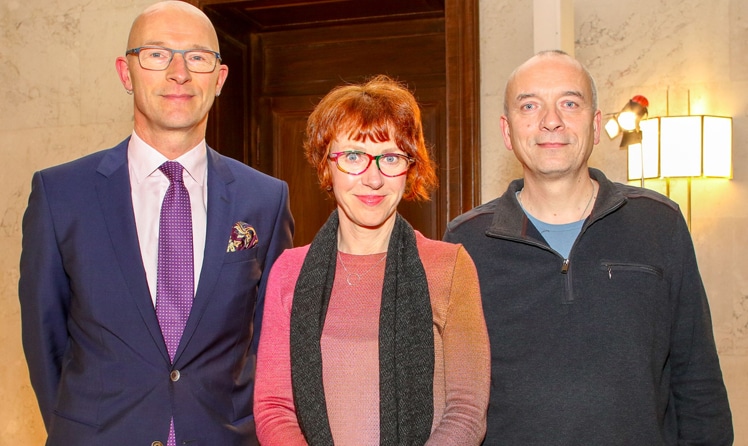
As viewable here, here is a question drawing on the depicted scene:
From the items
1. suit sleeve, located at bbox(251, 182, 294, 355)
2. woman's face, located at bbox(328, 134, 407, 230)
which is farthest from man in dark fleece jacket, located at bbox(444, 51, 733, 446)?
suit sleeve, located at bbox(251, 182, 294, 355)

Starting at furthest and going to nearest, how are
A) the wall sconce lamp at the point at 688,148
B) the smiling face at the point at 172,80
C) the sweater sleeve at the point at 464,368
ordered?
the wall sconce lamp at the point at 688,148 < the smiling face at the point at 172,80 < the sweater sleeve at the point at 464,368

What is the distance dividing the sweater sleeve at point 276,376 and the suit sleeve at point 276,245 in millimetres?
285

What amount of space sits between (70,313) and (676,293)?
1.47 meters

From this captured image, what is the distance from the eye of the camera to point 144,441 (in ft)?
6.31

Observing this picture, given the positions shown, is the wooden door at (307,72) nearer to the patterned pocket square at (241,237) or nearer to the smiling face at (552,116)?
the smiling face at (552,116)

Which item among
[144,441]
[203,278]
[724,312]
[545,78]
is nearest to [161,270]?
[203,278]

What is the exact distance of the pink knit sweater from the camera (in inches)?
65.8

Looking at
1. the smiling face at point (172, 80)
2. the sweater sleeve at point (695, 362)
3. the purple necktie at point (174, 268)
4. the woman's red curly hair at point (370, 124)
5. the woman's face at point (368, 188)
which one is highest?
the smiling face at point (172, 80)

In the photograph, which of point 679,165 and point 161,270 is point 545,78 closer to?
point 161,270

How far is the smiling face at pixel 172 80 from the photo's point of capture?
204cm

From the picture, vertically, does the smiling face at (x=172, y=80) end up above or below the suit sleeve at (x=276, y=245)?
above

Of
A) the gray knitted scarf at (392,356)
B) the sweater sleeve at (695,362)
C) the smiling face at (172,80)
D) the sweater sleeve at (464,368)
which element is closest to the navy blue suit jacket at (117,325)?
the smiling face at (172,80)

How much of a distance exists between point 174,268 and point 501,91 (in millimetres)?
2022

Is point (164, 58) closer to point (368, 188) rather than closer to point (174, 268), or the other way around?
point (174, 268)
